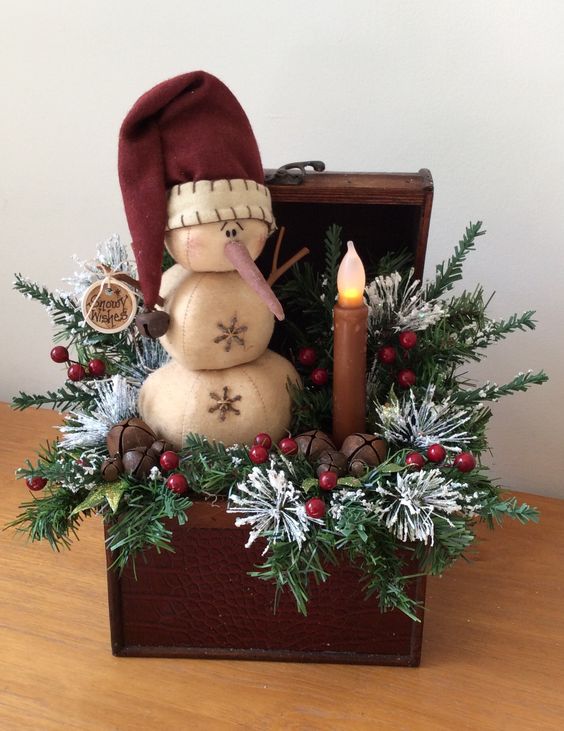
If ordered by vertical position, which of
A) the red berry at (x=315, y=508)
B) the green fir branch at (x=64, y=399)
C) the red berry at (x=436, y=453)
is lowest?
the green fir branch at (x=64, y=399)

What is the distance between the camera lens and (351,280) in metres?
0.55

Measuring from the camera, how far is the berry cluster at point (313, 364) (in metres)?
0.66

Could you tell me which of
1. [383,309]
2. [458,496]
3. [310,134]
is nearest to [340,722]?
[458,496]

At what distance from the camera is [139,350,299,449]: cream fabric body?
591mm

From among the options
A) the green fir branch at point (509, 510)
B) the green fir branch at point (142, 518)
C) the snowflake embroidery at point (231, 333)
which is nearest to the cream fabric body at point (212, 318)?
the snowflake embroidery at point (231, 333)

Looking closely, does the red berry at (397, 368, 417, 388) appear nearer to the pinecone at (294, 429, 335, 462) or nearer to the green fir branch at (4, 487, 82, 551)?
the pinecone at (294, 429, 335, 462)

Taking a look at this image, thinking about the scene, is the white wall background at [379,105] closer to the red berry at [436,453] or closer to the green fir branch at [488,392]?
the green fir branch at [488,392]

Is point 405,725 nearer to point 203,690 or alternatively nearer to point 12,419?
point 203,690

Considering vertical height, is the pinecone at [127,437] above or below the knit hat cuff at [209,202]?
below

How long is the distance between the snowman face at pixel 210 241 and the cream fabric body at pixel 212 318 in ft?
0.04

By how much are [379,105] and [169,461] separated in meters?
0.44

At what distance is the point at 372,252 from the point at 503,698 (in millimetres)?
377

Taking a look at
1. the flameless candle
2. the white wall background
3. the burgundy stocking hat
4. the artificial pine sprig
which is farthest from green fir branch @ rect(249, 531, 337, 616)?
the white wall background

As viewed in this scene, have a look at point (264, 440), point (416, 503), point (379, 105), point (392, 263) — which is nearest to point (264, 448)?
point (264, 440)
